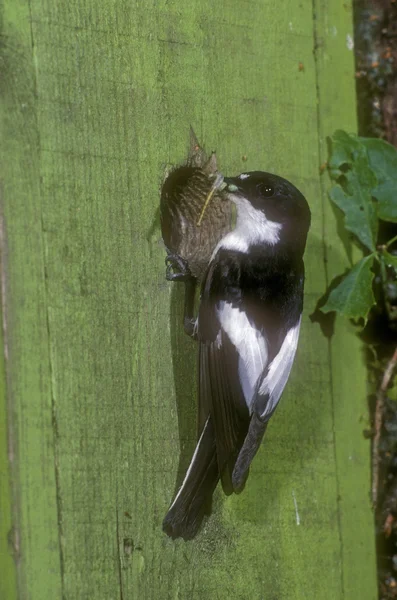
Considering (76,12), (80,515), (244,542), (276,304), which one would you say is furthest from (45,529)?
(76,12)

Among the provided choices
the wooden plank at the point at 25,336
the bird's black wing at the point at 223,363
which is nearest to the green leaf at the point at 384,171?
the bird's black wing at the point at 223,363

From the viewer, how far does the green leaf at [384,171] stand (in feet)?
6.45

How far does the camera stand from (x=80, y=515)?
163 centimetres

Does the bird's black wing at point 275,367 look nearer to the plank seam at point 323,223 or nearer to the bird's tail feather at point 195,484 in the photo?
the bird's tail feather at point 195,484

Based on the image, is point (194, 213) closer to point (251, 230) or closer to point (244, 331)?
point (251, 230)

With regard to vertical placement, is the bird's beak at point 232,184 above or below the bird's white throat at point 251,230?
above

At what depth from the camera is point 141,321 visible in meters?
1.73

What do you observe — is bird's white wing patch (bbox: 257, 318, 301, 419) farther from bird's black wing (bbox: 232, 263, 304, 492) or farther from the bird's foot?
the bird's foot

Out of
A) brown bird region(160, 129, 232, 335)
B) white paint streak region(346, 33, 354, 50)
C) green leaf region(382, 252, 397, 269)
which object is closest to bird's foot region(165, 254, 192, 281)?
brown bird region(160, 129, 232, 335)

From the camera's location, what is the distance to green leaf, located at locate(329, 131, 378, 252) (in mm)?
1969

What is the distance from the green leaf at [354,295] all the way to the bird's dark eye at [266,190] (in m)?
0.25

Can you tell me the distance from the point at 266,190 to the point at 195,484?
52 cm

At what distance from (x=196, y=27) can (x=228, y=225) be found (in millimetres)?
363

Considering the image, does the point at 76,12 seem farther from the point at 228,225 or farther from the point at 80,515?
the point at 80,515
